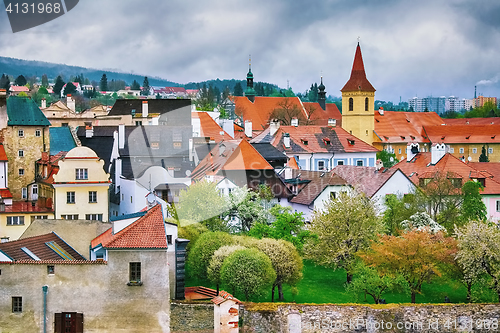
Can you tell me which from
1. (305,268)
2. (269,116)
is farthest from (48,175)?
(269,116)

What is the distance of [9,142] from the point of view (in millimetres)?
45500

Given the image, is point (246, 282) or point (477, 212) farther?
point (477, 212)

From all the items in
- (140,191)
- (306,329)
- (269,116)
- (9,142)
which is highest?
(269,116)

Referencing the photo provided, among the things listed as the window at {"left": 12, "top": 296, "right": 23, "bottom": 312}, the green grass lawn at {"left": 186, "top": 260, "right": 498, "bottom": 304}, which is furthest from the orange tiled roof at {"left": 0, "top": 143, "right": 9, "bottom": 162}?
the window at {"left": 12, "top": 296, "right": 23, "bottom": 312}

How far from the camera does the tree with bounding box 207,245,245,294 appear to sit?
3288 centimetres

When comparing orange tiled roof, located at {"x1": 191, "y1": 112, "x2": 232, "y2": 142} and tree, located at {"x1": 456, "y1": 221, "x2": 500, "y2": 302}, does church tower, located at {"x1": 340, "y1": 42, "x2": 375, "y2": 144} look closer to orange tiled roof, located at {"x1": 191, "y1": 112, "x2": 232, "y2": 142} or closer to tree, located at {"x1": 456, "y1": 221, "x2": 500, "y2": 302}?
orange tiled roof, located at {"x1": 191, "y1": 112, "x2": 232, "y2": 142}

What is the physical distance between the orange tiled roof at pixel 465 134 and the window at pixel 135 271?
285ft

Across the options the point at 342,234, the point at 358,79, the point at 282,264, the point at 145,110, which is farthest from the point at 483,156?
the point at 282,264

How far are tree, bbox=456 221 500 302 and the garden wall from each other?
8.59 ft

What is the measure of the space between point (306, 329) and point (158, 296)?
18.8ft

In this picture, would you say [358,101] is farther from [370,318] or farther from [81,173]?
[370,318]

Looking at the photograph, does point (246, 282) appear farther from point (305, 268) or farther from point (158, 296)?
point (305, 268)

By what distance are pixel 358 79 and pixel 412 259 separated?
205 ft

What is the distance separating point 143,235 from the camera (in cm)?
2880
